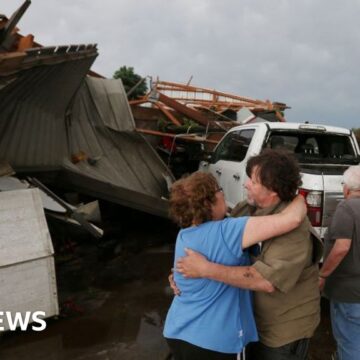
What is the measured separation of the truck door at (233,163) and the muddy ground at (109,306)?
1.49 meters

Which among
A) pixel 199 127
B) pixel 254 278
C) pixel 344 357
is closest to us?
pixel 254 278

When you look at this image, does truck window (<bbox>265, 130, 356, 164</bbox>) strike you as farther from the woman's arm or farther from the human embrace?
the woman's arm

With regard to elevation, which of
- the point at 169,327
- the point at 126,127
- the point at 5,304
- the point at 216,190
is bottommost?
the point at 5,304

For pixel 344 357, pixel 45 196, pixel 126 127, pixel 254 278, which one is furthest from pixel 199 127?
→ pixel 254 278

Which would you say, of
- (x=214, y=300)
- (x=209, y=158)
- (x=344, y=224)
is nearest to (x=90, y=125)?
(x=209, y=158)

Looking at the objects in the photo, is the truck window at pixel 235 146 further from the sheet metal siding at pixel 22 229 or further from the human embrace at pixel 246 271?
the human embrace at pixel 246 271

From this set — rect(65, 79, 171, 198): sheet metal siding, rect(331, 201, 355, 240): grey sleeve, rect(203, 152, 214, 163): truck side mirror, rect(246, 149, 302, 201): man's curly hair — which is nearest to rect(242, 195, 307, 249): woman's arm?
rect(246, 149, 302, 201): man's curly hair

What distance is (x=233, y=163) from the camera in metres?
5.79

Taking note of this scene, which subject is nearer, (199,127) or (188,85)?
(199,127)

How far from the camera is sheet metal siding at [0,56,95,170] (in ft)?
16.3

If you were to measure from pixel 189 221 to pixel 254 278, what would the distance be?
0.38 meters

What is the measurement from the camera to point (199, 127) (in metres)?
9.09

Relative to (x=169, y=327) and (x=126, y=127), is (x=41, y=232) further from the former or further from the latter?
(x=126, y=127)

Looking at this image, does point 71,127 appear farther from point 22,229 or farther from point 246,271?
point 246,271
